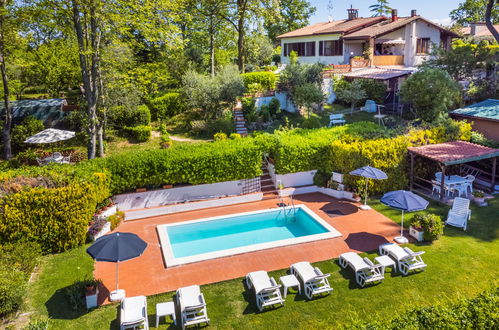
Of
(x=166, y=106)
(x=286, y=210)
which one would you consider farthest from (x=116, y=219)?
(x=166, y=106)

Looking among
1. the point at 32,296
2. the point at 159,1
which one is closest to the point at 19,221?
the point at 32,296

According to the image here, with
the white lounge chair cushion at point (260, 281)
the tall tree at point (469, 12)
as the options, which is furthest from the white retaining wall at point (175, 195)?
the tall tree at point (469, 12)

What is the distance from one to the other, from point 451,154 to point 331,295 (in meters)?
12.1

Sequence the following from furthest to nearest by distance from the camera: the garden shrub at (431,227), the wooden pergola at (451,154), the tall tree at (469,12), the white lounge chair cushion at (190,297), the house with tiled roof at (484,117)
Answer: the tall tree at (469,12) → the house with tiled roof at (484,117) → the wooden pergola at (451,154) → the garden shrub at (431,227) → the white lounge chair cushion at (190,297)

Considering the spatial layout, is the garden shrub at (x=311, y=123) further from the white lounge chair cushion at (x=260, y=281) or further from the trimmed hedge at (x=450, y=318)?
the trimmed hedge at (x=450, y=318)

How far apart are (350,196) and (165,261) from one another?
11.0m

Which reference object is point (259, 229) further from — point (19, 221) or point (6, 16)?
point (6, 16)

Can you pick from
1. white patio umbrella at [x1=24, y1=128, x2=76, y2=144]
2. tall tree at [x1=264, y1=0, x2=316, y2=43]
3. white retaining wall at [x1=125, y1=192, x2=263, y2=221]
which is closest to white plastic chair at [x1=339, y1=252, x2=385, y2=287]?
white retaining wall at [x1=125, y1=192, x2=263, y2=221]

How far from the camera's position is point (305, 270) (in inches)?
496

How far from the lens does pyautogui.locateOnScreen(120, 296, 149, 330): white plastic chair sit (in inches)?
401

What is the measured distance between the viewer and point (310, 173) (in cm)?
2200

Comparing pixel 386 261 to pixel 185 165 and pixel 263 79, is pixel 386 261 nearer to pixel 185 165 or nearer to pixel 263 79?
pixel 185 165

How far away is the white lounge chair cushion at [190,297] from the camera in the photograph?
35.6 ft

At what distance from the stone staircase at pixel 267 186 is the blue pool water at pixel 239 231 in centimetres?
214
